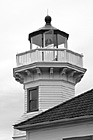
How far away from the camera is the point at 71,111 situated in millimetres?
17453

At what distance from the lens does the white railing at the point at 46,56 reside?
2662cm

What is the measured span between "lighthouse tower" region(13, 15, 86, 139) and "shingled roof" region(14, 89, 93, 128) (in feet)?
24.4

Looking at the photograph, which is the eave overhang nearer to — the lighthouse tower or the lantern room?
the lighthouse tower

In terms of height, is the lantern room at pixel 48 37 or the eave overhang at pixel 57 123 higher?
the lantern room at pixel 48 37

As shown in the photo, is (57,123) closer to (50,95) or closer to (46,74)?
(50,95)

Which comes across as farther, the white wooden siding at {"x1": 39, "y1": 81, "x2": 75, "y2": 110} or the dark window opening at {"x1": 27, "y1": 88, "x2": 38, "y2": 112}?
the dark window opening at {"x1": 27, "y1": 88, "x2": 38, "y2": 112}

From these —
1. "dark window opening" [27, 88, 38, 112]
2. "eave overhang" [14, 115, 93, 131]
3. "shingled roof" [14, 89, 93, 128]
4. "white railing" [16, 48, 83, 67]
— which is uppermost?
"white railing" [16, 48, 83, 67]

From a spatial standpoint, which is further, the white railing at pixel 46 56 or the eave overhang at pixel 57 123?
the white railing at pixel 46 56

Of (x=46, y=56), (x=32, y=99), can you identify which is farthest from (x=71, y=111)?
(x=46, y=56)

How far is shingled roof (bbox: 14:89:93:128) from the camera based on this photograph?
16.8 meters

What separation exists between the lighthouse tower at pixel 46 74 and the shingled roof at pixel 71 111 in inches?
292

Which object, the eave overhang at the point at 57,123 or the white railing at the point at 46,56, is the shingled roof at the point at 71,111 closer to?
the eave overhang at the point at 57,123

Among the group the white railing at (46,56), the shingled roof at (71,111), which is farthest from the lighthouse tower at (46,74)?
the shingled roof at (71,111)

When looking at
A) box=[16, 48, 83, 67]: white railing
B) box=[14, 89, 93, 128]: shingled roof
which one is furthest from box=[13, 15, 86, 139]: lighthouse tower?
box=[14, 89, 93, 128]: shingled roof
